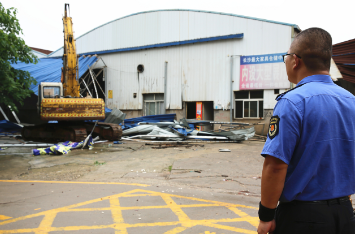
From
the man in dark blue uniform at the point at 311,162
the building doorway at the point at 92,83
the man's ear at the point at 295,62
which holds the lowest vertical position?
the man in dark blue uniform at the point at 311,162

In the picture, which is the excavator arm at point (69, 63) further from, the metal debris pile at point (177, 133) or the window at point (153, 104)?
the window at point (153, 104)

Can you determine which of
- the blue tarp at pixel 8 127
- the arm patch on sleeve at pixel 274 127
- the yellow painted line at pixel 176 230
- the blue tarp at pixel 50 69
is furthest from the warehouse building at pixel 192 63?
the arm patch on sleeve at pixel 274 127

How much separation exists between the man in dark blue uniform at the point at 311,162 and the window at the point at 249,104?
17335 mm

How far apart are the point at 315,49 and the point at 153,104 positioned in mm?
20698

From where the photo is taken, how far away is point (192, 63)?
2069 centimetres

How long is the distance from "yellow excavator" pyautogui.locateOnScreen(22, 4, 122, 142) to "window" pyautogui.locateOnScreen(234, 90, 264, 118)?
8.72 meters

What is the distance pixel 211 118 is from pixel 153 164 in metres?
13.7

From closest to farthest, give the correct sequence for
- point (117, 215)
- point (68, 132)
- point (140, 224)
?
point (140, 224) → point (117, 215) → point (68, 132)

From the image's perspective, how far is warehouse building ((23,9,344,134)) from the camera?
18125 mm

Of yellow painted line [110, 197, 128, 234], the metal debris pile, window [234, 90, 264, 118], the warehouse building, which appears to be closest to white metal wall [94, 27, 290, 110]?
the warehouse building

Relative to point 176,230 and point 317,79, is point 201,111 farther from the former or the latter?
point 317,79

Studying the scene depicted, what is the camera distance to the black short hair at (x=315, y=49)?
179 centimetres

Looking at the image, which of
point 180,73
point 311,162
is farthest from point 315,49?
point 180,73

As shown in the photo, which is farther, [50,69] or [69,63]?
[50,69]
